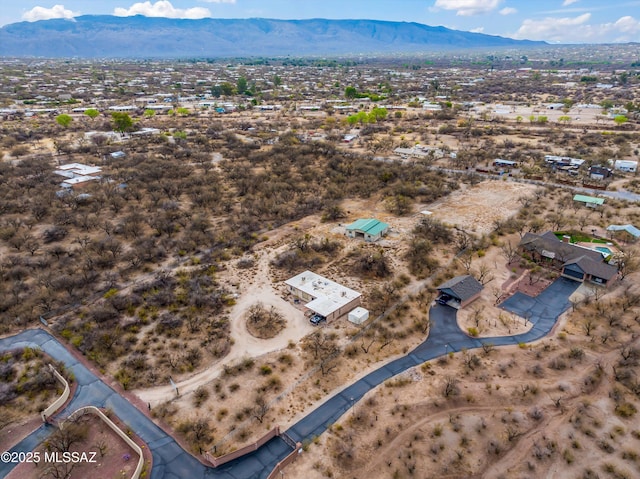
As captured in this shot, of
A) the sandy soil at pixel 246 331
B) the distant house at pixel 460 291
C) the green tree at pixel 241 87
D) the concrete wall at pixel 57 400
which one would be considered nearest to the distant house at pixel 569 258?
the distant house at pixel 460 291

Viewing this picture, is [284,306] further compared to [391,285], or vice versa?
[391,285]

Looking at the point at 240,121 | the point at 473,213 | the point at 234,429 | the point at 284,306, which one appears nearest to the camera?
the point at 234,429

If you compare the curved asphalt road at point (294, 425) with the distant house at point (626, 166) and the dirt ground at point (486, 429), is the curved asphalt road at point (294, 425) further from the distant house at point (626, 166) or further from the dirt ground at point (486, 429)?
the distant house at point (626, 166)

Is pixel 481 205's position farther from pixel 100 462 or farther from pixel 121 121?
pixel 121 121

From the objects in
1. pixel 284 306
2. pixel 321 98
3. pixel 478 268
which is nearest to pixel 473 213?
pixel 478 268

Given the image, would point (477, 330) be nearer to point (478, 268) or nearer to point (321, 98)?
point (478, 268)

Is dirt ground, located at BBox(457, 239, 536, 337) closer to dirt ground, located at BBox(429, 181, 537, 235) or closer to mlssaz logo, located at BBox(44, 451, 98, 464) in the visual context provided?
dirt ground, located at BBox(429, 181, 537, 235)

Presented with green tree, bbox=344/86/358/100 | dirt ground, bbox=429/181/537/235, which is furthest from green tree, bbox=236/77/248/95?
dirt ground, bbox=429/181/537/235
